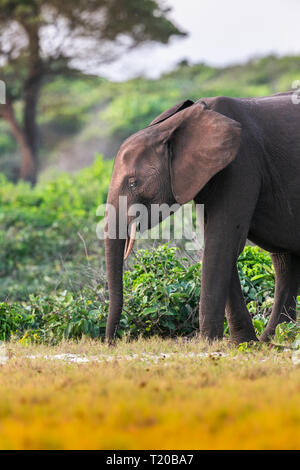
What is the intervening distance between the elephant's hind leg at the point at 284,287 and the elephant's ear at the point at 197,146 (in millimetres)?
1354

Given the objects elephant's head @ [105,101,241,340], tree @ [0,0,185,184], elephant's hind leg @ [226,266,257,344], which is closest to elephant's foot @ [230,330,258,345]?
elephant's hind leg @ [226,266,257,344]

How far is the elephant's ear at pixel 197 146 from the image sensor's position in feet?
21.4

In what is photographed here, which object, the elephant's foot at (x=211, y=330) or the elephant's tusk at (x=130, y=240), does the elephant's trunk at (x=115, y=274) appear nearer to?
the elephant's tusk at (x=130, y=240)

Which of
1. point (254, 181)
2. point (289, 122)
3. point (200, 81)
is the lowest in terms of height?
point (254, 181)

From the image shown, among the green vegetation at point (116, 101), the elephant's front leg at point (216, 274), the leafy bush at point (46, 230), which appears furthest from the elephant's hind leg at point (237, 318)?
the green vegetation at point (116, 101)

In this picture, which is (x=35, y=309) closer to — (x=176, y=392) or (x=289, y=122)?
(x=289, y=122)

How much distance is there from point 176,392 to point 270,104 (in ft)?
10.6

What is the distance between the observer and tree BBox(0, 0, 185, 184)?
2470cm

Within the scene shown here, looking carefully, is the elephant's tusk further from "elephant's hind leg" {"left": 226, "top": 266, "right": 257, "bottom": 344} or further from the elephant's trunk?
"elephant's hind leg" {"left": 226, "top": 266, "right": 257, "bottom": 344}

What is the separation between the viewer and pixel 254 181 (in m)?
6.67

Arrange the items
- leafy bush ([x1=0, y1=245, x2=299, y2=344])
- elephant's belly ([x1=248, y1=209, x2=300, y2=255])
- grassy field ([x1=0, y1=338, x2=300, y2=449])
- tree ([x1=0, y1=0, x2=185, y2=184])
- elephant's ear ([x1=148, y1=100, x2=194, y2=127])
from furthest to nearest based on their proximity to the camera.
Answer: tree ([x1=0, y1=0, x2=185, y2=184]) → leafy bush ([x1=0, y1=245, x2=299, y2=344]) → elephant's ear ([x1=148, y1=100, x2=194, y2=127]) → elephant's belly ([x1=248, y1=209, x2=300, y2=255]) → grassy field ([x1=0, y1=338, x2=300, y2=449])

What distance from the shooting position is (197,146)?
22.2 ft

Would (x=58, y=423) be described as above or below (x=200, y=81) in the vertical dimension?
below
